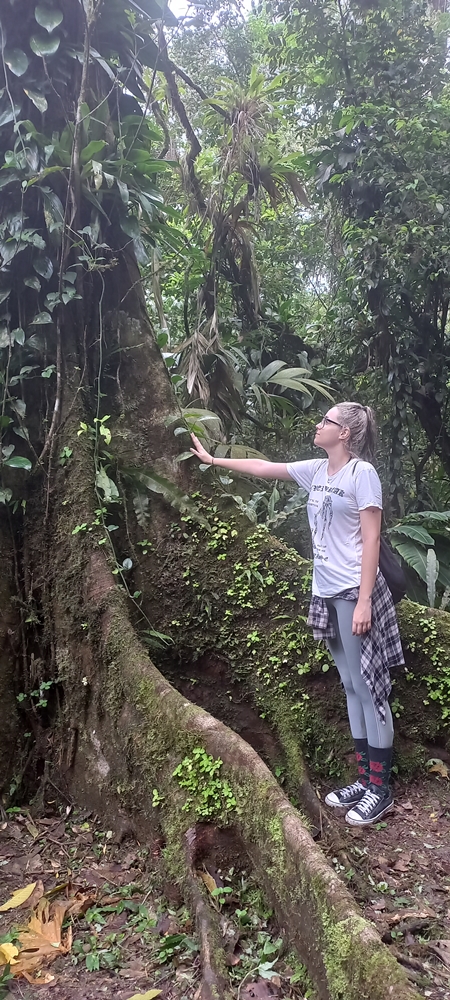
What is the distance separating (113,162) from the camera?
3.89 meters

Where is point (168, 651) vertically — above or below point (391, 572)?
below

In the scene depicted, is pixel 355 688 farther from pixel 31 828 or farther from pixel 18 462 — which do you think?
pixel 18 462

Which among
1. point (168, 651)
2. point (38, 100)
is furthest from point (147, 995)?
point (38, 100)

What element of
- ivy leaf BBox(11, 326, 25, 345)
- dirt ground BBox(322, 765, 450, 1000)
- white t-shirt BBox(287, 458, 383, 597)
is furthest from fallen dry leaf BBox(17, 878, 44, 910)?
ivy leaf BBox(11, 326, 25, 345)

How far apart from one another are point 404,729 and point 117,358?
2796 millimetres

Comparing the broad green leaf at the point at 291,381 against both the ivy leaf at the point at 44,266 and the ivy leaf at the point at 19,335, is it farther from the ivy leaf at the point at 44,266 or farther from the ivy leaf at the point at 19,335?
the ivy leaf at the point at 19,335

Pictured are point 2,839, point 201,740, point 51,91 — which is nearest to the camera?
point 201,740

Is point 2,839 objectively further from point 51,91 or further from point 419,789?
point 51,91

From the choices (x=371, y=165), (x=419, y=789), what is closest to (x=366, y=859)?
(x=419, y=789)

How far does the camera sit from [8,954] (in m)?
2.31

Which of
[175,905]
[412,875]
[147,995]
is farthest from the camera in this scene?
[412,875]

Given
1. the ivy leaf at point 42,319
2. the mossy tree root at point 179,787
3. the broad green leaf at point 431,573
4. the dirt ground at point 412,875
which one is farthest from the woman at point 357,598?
the ivy leaf at point 42,319

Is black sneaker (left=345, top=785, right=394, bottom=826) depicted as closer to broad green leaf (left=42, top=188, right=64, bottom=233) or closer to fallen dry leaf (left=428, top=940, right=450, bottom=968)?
fallen dry leaf (left=428, top=940, right=450, bottom=968)

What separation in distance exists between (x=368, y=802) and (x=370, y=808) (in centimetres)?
3
